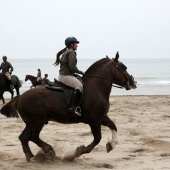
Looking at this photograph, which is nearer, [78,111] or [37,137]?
[78,111]

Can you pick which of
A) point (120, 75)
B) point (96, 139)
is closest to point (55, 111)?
point (96, 139)

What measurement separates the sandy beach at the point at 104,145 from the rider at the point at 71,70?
4.20 ft

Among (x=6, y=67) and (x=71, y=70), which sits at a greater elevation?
(x=71, y=70)

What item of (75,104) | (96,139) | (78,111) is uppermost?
(75,104)

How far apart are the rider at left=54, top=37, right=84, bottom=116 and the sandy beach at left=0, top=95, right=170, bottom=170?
50.3 inches

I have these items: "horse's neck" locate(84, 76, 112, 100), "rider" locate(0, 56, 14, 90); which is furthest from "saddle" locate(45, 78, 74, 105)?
"rider" locate(0, 56, 14, 90)

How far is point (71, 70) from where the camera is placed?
9547mm

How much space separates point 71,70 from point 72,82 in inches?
10.9

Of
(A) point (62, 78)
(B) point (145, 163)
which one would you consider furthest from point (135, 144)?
(A) point (62, 78)

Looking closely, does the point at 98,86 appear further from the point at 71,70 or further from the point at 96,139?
the point at 96,139

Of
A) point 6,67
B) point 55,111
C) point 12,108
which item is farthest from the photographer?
point 6,67

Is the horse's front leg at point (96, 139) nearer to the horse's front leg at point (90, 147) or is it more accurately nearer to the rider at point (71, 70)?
the horse's front leg at point (90, 147)

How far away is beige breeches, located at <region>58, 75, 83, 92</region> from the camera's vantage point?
30.9 ft

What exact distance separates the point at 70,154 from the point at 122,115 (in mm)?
8677
